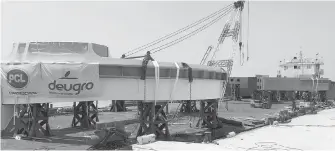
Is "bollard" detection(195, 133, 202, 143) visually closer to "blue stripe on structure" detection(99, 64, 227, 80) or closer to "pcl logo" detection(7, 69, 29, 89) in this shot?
"blue stripe on structure" detection(99, 64, 227, 80)

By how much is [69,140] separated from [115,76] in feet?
23.3

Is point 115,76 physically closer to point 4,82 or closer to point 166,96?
point 166,96

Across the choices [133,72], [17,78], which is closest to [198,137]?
[133,72]

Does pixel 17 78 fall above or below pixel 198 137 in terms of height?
above

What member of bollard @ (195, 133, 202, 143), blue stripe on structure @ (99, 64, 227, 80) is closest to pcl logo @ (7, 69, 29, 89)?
blue stripe on structure @ (99, 64, 227, 80)

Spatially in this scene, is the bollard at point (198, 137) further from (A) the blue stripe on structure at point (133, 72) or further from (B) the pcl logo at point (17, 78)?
(B) the pcl logo at point (17, 78)

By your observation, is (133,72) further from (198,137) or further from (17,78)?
(198,137)

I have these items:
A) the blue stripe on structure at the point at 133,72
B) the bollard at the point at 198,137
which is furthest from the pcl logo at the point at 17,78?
the bollard at the point at 198,137

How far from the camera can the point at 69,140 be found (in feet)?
85.8

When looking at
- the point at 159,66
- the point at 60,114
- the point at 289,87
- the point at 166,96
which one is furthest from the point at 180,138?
the point at 289,87

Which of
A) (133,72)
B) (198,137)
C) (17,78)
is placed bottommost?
(198,137)

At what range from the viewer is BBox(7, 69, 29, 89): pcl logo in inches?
957

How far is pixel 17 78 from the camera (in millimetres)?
24422

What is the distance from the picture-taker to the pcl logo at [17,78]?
79.7 ft
